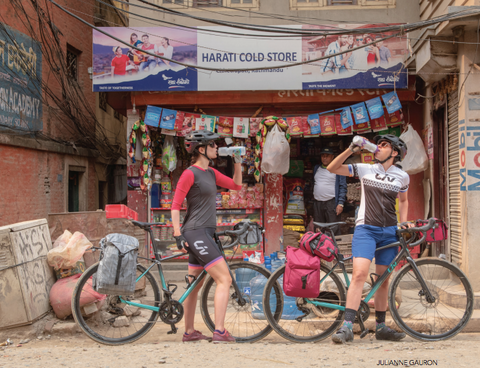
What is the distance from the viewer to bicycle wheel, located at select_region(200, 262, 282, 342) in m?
4.16

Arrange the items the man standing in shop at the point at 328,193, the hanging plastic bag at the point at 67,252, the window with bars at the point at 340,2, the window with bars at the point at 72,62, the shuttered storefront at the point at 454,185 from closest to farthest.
Result: 1. the hanging plastic bag at the point at 67,252
2. the shuttered storefront at the point at 454,185
3. the man standing in shop at the point at 328,193
4. the window with bars at the point at 340,2
5. the window with bars at the point at 72,62

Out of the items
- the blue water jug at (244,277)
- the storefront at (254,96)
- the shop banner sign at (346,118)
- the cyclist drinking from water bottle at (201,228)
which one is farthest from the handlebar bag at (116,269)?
the shop banner sign at (346,118)

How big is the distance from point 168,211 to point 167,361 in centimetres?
510

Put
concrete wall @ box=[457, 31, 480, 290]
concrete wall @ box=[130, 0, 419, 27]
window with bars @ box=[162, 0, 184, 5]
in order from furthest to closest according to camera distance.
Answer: window with bars @ box=[162, 0, 184, 5], concrete wall @ box=[130, 0, 419, 27], concrete wall @ box=[457, 31, 480, 290]

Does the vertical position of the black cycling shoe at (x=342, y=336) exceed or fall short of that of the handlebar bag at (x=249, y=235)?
it falls short

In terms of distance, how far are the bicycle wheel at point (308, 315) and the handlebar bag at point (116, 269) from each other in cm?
131

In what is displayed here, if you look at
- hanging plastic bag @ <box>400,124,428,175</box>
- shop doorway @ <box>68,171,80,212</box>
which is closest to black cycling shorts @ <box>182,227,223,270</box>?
hanging plastic bag @ <box>400,124,428,175</box>

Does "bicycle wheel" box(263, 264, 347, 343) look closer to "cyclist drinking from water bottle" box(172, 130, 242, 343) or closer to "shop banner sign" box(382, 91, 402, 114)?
"cyclist drinking from water bottle" box(172, 130, 242, 343)

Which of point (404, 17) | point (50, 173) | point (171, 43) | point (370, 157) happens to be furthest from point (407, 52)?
point (50, 173)

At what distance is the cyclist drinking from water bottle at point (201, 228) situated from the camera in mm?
3967

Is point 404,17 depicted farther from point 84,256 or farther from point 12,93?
point 12,93

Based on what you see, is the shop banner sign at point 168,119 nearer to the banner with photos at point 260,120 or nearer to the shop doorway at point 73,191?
the banner with photos at point 260,120

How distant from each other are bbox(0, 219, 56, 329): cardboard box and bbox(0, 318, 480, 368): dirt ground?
362mm

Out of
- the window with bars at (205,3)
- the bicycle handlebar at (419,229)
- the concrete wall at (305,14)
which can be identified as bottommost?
the bicycle handlebar at (419,229)
